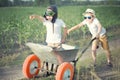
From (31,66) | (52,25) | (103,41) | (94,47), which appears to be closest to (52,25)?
(52,25)

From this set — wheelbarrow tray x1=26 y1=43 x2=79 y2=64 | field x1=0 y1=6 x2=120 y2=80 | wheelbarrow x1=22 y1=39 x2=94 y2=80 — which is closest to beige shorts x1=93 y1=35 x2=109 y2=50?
field x1=0 y1=6 x2=120 y2=80

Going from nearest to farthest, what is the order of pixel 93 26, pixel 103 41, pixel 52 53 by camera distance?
1. pixel 52 53
2. pixel 93 26
3. pixel 103 41

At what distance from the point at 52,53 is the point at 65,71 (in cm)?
26

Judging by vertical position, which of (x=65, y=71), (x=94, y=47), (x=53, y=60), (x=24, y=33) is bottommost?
(x=65, y=71)

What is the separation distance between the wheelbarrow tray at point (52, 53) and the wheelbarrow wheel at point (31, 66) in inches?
3.7

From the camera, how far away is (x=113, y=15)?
14.3ft

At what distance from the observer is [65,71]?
3.46m

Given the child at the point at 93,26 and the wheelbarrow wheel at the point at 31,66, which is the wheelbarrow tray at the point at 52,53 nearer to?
the wheelbarrow wheel at the point at 31,66

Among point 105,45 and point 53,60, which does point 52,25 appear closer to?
point 53,60

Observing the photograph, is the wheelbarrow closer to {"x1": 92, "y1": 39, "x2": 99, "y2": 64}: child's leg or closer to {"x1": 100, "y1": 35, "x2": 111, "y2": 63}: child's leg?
{"x1": 92, "y1": 39, "x2": 99, "y2": 64}: child's leg

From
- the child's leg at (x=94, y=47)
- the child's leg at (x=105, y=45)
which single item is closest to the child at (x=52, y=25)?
the child's leg at (x=94, y=47)

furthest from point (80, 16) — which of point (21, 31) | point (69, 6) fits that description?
point (21, 31)

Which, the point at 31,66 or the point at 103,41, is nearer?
the point at 31,66

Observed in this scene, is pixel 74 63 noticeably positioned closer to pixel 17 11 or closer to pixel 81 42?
pixel 81 42
